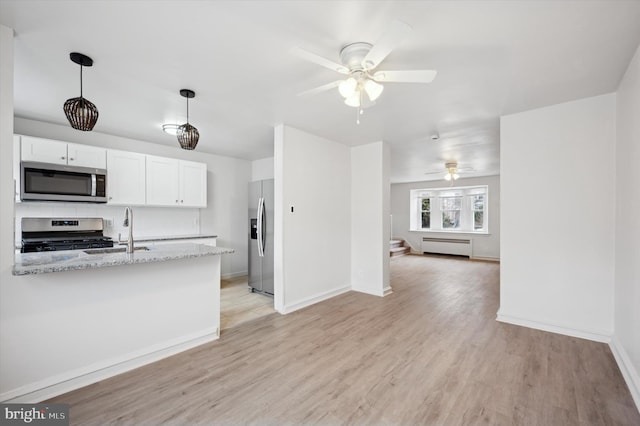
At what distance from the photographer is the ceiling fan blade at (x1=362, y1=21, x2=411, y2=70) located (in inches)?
54.1

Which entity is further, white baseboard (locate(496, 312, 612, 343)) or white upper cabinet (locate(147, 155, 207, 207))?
white upper cabinet (locate(147, 155, 207, 207))

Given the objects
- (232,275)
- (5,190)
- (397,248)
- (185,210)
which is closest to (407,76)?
(5,190)

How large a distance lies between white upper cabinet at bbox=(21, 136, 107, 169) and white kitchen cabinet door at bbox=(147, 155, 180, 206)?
616mm

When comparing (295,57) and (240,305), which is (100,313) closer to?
(240,305)

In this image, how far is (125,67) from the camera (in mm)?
2273

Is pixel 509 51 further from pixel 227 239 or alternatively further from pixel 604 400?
pixel 227 239

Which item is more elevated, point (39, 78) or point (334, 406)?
point (39, 78)

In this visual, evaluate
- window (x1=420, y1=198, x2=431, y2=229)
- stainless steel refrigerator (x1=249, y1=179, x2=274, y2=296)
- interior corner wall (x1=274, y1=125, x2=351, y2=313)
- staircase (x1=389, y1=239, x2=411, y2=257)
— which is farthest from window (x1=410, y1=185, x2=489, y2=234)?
stainless steel refrigerator (x1=249, y1=179, x2=274, y2=296)

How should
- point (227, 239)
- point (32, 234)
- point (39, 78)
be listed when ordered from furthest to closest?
1. point (227, 239)
2. point (32, 234)
3. point (39, 78)

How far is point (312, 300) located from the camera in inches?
159

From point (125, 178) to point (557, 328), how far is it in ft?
19.1

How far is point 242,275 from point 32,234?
326 cm

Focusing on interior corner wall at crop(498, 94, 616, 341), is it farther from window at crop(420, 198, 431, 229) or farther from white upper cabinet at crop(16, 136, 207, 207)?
window at crop(420, 198, 431, 229)

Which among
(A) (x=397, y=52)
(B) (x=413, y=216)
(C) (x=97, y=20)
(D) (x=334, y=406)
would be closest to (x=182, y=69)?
(C) (x=97, y=20)
